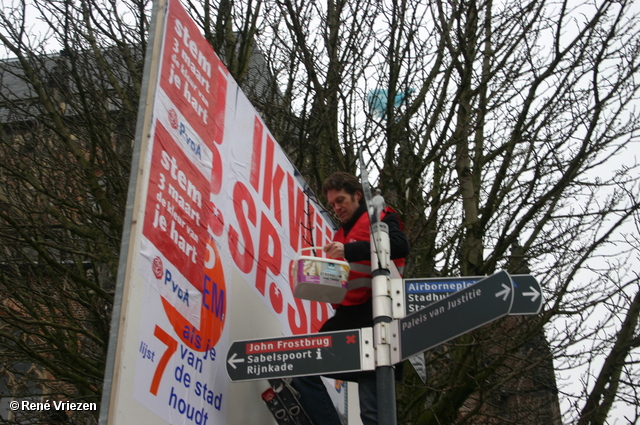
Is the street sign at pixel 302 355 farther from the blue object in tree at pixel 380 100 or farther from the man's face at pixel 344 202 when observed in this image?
the blue object in tree at pixel 380 100

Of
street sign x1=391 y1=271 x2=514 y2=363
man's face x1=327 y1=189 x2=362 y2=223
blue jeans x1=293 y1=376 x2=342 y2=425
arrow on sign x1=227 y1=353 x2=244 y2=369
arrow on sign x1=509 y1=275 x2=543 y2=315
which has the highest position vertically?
man's face x1=327 y1=189 x2=362 y2=223

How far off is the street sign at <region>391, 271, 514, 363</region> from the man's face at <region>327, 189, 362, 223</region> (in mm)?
1252

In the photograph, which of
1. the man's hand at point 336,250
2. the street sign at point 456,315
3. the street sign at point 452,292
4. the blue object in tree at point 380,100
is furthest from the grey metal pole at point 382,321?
the blue object in tree at point 380,100

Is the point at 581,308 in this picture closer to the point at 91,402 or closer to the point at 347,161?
the point at 347,161

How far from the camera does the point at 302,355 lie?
3.66 metres

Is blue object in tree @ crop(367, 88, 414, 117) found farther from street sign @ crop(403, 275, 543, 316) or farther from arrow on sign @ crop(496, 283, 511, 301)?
arrow on sign @ crop(496, 283, 511, 301)

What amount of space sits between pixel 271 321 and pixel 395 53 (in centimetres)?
433

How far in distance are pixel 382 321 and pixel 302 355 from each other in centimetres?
42

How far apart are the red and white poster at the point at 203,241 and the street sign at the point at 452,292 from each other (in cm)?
99

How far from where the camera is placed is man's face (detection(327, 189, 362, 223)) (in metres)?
4.63

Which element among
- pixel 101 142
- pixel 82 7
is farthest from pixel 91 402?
pixel 82 7
